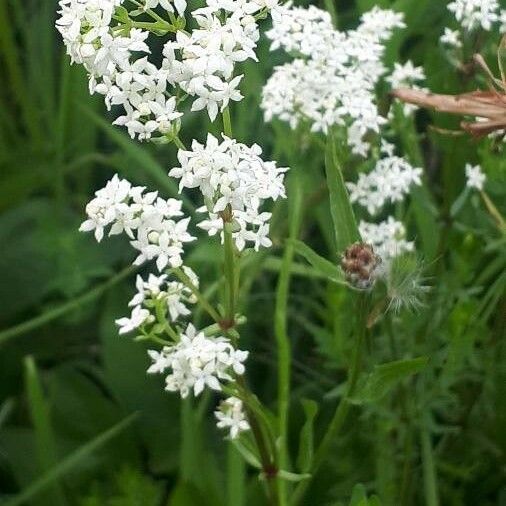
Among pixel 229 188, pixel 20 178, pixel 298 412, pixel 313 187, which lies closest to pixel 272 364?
pixel 298 412

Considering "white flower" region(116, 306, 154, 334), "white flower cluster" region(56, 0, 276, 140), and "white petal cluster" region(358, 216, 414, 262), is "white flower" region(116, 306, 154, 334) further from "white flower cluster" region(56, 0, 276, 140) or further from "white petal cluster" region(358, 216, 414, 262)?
"white petal cluster" region(358, 216, 414, 262)

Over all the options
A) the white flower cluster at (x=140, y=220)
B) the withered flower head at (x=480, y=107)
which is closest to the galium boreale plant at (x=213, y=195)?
the white flower cluster at (x=140, y=220)

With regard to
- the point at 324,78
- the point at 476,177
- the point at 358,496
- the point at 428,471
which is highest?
the point at 324,78

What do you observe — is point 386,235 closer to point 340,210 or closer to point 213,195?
point 340,210

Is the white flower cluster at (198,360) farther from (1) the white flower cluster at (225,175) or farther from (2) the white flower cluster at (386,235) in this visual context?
(2) the white flower cluster at (386,235)

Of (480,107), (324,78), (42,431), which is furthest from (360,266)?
(42,431)

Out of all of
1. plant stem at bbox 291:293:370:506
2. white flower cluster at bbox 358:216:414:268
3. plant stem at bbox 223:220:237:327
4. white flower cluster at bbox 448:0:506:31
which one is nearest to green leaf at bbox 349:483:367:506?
plant stem at bbox 291:293:370:506
